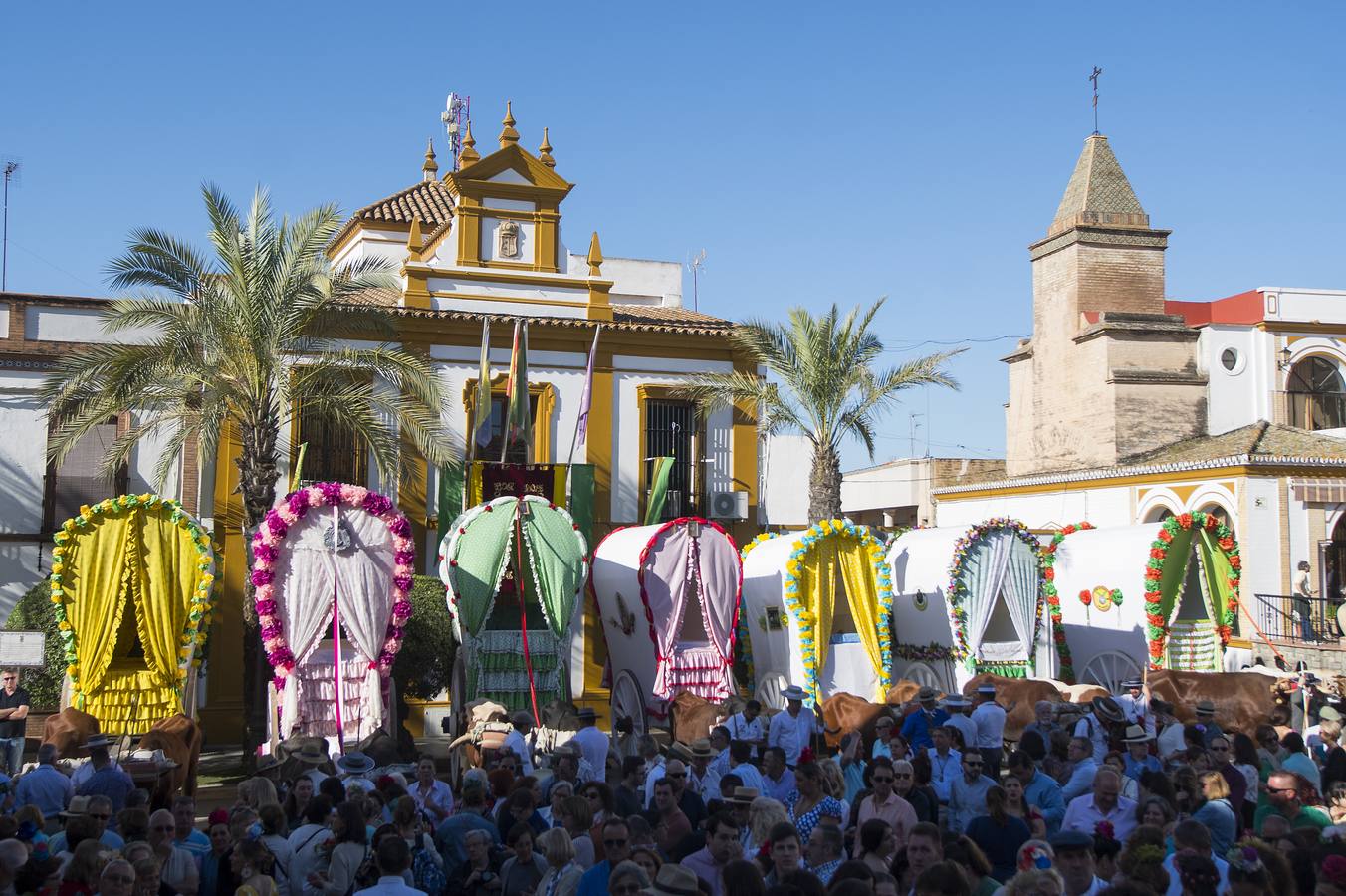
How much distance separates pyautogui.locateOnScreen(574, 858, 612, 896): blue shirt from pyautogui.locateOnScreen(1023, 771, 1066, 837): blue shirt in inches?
130

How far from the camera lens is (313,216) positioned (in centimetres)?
1817

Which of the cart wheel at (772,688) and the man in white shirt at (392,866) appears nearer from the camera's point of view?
the man in white shirt at (392,866)

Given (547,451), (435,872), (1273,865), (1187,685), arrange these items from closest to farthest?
(1273,865), (435,872), (1187,685), (547,451)

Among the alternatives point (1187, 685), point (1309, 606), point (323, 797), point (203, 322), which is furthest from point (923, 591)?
point (323, 797)

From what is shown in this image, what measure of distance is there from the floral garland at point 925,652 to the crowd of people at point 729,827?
10277 millimetres

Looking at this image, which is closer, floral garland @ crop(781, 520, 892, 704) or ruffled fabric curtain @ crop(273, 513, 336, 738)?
ruffled fabric curtain @ crop(273, 513, 336, 738)

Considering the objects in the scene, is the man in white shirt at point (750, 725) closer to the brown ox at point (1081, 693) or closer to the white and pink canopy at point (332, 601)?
the brown ox at point (1081, 693)

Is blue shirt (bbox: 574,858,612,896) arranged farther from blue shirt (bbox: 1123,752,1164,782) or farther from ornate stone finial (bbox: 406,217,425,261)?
ornate stone finial (bbox: 406,217,425,261)

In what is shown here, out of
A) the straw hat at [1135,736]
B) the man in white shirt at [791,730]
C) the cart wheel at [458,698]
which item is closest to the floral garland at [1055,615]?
the cart wheel at [458,698]

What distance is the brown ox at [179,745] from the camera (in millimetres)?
13555

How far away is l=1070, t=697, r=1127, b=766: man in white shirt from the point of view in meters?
11.4

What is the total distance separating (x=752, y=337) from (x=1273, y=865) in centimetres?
1846

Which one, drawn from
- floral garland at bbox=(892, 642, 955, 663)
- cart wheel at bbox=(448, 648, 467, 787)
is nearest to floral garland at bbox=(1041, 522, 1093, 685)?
floral garland at bbox=(892, 642, 955, 663)

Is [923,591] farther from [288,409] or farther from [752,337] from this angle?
[288,409]
